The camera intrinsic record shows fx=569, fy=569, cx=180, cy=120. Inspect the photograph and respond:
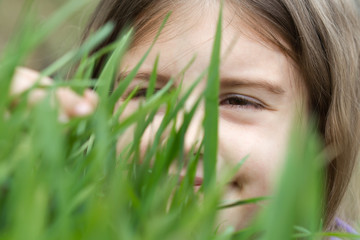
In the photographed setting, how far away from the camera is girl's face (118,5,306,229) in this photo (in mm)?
1237

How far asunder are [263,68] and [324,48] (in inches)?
10.5

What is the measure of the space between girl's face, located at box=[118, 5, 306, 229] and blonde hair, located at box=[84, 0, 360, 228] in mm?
64

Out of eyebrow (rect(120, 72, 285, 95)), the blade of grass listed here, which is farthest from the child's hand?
eyebrow (rect(120, 72, 285, 95))

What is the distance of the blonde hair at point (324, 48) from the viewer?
1391 millimetres

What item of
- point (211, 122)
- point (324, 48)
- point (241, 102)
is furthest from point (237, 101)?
point (211, 122)

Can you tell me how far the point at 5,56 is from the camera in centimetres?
22

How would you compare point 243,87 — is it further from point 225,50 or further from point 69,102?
point 69,102

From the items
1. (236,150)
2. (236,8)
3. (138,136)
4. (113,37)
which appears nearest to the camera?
(138,136)

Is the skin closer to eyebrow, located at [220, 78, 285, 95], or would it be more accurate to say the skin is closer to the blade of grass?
eyebrow, located at [220, 78, 285, 95]

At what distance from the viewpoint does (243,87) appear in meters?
1.31

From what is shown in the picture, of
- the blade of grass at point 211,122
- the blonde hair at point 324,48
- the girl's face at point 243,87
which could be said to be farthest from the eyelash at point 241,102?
the blade of grass at point 211,122

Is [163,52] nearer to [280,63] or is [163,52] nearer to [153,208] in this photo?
[280,63]

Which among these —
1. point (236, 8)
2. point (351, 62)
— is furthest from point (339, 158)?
point (236, 8)

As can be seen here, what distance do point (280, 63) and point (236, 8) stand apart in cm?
19
